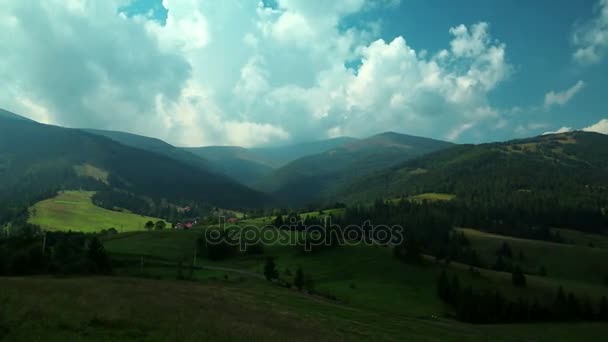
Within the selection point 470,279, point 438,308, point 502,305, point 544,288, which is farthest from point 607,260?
point 438,308

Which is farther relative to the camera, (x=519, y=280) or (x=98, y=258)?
(x=519, y=280)

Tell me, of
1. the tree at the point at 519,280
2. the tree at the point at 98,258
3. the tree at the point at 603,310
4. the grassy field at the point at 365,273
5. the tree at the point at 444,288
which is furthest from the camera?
the tree at the point at 519,280

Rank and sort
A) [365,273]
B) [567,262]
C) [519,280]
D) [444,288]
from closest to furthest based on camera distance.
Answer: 1. [444,288]
2. [519,280]
3. [365,273]
4. [567,262]

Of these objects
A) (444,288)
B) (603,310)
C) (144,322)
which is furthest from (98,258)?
(603,310)

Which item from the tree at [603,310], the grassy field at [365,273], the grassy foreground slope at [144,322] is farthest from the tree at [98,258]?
the tree at [603,310]

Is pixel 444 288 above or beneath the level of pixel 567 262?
beneath

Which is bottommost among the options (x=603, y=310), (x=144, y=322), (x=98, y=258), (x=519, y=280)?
(x=603, y=310)

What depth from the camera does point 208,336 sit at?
2419 centimetres

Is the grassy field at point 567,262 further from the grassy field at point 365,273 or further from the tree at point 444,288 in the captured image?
the tree at point 444,288

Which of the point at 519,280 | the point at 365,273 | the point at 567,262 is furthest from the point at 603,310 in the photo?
the point at 567,262

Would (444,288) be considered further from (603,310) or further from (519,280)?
(603,310)

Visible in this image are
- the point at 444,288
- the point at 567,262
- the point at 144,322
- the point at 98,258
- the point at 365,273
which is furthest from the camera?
the point at 567,262

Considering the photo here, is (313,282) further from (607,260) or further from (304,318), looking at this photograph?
(607,260)

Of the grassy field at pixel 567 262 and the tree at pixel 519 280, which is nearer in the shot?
the tree at pixel 519 280
